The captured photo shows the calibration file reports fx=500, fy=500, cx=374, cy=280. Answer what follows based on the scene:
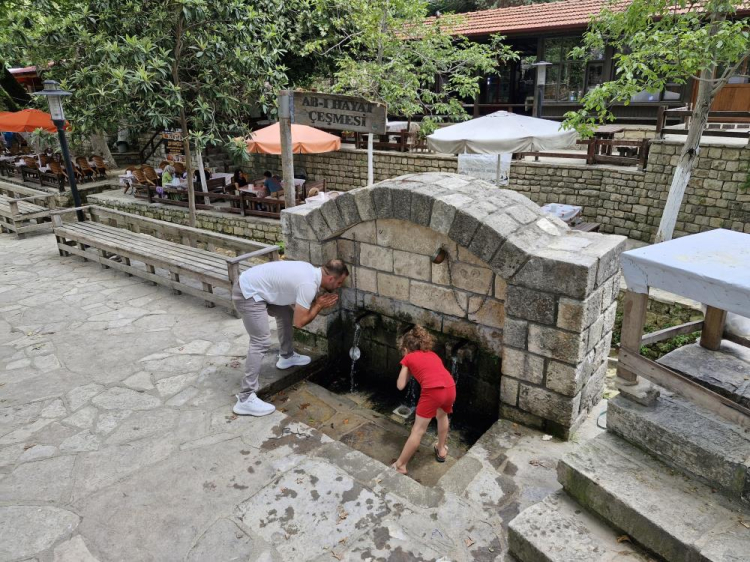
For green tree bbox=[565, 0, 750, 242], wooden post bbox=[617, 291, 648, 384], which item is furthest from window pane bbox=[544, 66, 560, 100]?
wooden post bbox=[617, 291, 648, 384]

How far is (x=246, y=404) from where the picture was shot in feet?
13.8

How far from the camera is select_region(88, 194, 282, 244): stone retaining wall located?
11.6m

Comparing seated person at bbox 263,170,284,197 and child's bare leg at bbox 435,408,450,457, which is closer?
child's bare leg at bbox 435,408,450,457

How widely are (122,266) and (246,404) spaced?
188 inches

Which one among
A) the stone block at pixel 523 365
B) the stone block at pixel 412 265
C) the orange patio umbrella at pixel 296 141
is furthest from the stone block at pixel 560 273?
the orange patio umbrella at pixel 296 141

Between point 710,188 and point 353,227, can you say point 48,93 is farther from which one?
point 710,188

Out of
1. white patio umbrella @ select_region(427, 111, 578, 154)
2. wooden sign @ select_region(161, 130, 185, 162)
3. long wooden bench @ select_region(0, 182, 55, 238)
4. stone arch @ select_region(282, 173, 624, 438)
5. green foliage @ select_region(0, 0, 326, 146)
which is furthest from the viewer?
wooden sign @ select_region(161, 130, 185, 162)

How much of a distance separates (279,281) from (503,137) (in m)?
5.75

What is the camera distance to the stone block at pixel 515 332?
374cm

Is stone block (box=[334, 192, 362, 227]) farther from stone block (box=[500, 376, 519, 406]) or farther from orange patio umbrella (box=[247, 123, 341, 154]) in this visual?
orange patio umbrella (box=[247, 123, 341, 154])

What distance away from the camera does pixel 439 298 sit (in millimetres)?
4430

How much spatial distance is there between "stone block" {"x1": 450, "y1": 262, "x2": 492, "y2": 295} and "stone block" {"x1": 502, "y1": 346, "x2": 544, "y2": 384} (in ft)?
1.76

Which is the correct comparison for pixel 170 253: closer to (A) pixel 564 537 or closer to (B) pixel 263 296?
(B) pixel 263 296

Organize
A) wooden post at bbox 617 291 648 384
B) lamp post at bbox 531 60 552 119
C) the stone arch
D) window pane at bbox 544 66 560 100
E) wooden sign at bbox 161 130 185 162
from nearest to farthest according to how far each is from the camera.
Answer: wooden post at bbox 617 291 648 384 < the stone arch < lamp post at bbox 531 60 552 119 < wooden sign at bbox 161 130 185 162 < window pane at bbox 544 66 560 100
